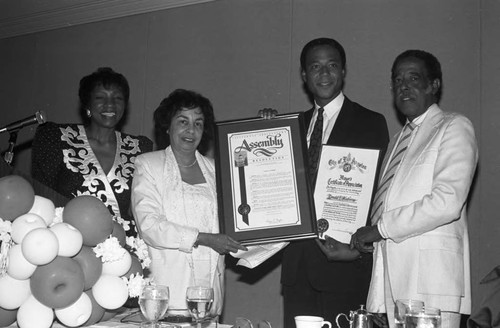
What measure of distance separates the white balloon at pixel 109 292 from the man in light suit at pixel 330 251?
1.36 metres

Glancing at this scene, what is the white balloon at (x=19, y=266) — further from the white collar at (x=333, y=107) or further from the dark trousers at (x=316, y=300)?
the white collar at (x=333, y=107)

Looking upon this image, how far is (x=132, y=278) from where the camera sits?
2.00m

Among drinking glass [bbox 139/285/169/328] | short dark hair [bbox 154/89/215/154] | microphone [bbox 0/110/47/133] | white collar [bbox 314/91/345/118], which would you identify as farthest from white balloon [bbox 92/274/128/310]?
white collar [bbox 314/91/345/118]

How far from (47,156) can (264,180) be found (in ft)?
4.43

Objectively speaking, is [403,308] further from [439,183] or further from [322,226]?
[322,226]

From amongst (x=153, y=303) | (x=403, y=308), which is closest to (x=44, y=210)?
(x=153, y=303)

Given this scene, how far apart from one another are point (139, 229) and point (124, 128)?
9.80 ft

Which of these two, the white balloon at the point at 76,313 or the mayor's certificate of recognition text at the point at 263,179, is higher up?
the mayor's certificate of recognition text at the point at 263,179

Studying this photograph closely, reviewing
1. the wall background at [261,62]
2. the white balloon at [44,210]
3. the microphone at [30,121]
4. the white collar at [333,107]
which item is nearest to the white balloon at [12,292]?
the white balloon at [44,210]

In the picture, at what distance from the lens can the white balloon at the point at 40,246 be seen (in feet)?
5.75

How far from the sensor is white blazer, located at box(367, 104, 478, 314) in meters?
2.69

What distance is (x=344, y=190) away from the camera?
3.07 meters

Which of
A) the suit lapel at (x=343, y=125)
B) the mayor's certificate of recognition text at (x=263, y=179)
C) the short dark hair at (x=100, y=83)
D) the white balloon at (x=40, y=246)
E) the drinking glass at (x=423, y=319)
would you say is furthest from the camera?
the short dark hair at (x=100, y=83)

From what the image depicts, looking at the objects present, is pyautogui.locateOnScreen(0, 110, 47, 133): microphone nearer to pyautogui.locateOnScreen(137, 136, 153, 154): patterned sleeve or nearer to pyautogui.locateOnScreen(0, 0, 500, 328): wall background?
pyautogui.locateOnScreen(137, 136, 153, 154): patterned sleeve
